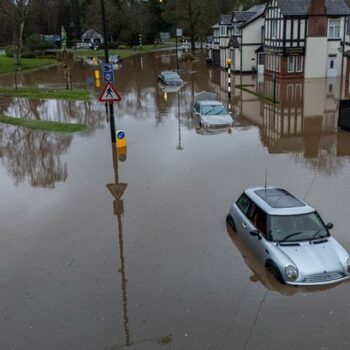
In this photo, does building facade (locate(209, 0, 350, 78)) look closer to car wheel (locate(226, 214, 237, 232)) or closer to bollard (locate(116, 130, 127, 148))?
bollard (locate(116, 130, 127, 148))

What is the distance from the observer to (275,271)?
9734 millimetres

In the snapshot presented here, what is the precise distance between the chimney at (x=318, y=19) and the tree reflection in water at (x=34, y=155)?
28.8 meters

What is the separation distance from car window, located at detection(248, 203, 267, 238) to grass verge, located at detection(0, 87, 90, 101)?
25.9 meters

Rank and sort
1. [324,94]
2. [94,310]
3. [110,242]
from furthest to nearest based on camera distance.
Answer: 1. [324,94]
2. [110,242]
3. [94,310]

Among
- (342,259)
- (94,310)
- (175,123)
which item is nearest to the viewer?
(94,310)

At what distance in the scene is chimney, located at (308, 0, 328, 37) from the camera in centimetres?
4188

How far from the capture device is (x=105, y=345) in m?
7.91

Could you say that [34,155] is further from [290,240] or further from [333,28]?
[333,28]

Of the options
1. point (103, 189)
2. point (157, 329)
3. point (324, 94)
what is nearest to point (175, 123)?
point (103, 189)

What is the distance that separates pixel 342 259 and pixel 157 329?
4.11 m

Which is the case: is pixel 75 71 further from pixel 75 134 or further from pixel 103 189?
pixel 103 189

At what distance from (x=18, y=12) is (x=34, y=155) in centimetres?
4724

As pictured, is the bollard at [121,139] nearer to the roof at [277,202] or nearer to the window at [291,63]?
the roof at [277,202]

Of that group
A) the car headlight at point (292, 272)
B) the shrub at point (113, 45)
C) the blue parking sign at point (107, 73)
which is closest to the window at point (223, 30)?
the blue parking sign at point (107, 73)
